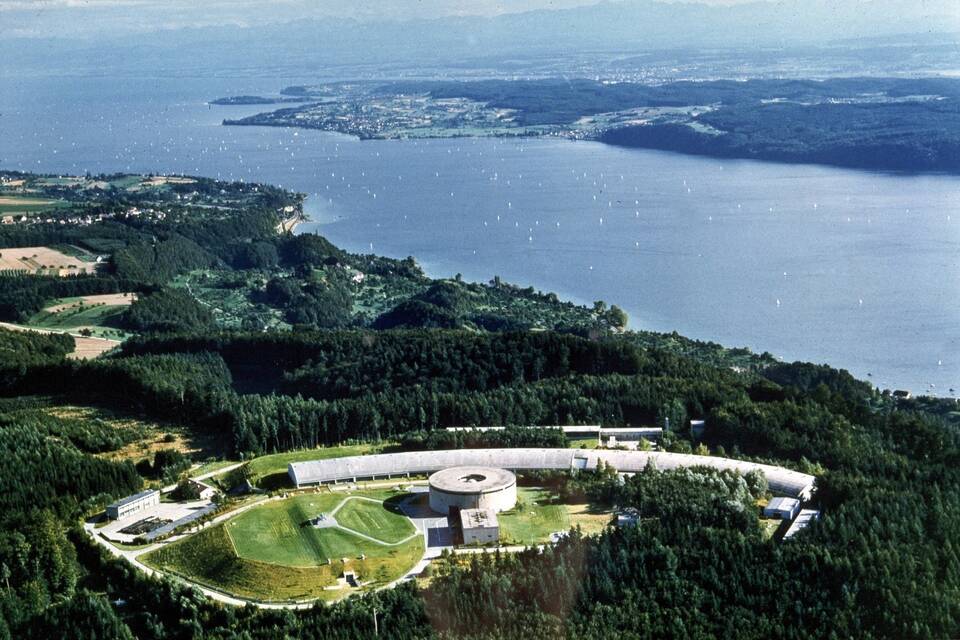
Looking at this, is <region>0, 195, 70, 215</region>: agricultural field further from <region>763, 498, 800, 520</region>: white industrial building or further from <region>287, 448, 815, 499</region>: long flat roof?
<region>763, 498, 800, 520</region>: white industrial building

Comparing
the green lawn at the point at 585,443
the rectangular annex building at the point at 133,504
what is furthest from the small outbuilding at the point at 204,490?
the green lawn at the point at 585,443

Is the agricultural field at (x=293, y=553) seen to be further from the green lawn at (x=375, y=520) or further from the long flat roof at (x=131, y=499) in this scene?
the long flat roof at (x=131, y=499)

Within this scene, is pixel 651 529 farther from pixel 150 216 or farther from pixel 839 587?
pixel 150 216

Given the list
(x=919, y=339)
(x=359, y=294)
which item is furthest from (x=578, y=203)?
(x=919, y=339)

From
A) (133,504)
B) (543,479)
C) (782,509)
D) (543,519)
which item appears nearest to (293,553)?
(133,504)

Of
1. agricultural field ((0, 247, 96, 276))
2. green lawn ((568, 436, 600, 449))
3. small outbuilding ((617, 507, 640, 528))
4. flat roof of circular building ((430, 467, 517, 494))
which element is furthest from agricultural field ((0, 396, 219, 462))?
agricultural field ((0, 247, 96, 276))

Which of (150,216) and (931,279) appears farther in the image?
(150,216)

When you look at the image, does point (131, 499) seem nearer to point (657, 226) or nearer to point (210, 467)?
point (210, 467)
